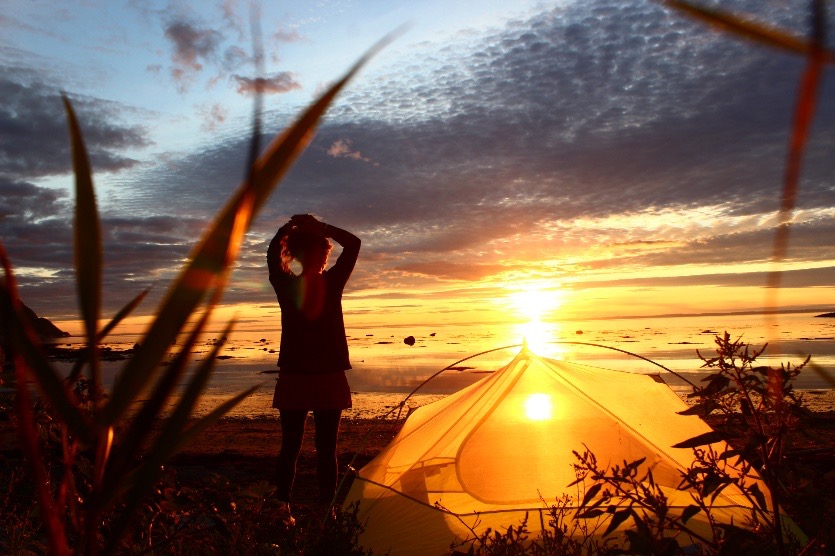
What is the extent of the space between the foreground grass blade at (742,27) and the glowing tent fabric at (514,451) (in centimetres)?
368

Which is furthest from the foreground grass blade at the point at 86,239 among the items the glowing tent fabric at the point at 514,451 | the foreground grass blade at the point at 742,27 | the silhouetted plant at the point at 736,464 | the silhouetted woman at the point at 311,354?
the silhouetted woman at the point at 311,354

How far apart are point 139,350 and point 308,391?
4.16 metres

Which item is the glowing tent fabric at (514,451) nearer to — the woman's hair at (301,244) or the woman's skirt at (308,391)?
the woman's skirt at (308,391)

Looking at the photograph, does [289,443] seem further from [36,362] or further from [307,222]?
[36,362]

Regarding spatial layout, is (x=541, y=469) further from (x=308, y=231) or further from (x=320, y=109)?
(x=320, y=109)

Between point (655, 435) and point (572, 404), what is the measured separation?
21.6 inches

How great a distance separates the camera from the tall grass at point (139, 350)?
0.42 meters

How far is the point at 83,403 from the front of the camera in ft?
7.36

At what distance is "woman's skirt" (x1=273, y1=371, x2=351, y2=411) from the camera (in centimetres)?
448

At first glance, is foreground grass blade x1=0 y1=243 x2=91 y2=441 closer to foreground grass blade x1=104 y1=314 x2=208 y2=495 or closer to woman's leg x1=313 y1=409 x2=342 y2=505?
foreground grass blade x1=104 y1=314 x2=208 y2=495

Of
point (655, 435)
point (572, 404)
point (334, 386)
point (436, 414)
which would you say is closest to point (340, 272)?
point (334, 386)

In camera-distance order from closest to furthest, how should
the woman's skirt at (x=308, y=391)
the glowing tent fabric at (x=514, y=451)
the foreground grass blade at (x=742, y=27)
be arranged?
the foreground grass blade at (x=742, y=27)
the glowing tent fabric at (x=514, y=451)
the woman's skirt at (x=308, y=391)

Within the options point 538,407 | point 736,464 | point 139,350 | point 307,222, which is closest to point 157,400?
point 139,350

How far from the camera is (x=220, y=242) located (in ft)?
1.36
